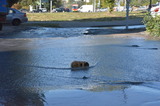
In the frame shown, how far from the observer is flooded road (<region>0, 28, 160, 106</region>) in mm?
6195

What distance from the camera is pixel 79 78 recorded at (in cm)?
796

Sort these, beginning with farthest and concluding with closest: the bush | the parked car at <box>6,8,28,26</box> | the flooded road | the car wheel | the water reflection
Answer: the car wheel → the parked car at <box>6,8,28,26</box> → the bush → the flooded road → the water reflection

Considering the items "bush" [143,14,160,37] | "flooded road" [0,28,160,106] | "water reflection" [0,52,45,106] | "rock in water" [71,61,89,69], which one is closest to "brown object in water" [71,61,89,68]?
"rock in water" [71,61,89,69]

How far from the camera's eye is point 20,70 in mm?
8898

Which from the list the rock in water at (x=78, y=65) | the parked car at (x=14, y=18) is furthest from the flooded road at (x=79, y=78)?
the parked car at (x=14, y=18)

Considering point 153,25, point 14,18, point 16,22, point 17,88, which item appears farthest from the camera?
point 16,22

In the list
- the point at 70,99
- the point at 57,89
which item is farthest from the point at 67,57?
the point at 70,99

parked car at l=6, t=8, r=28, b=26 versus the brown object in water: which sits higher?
parked car at l=6, t=8, r=28, b=26

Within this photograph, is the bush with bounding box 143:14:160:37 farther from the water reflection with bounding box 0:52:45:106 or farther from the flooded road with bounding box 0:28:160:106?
the water reflection with bounding box 0:52:45:106

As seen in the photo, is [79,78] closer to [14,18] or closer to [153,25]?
[153,25]

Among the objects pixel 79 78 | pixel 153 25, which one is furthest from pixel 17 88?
pixel 153 25

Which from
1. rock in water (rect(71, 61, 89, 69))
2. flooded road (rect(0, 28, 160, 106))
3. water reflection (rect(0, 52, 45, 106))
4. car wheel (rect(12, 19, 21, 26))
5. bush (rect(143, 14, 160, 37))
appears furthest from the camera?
car wheel (rect(12, 19, 21, 26))

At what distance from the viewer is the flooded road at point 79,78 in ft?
20.3

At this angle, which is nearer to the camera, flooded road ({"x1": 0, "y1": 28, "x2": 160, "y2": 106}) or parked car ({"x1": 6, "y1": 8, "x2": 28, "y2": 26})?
flooded road ({"x1": 0, "y1": 28, "x2": 160, "y2": 106})
